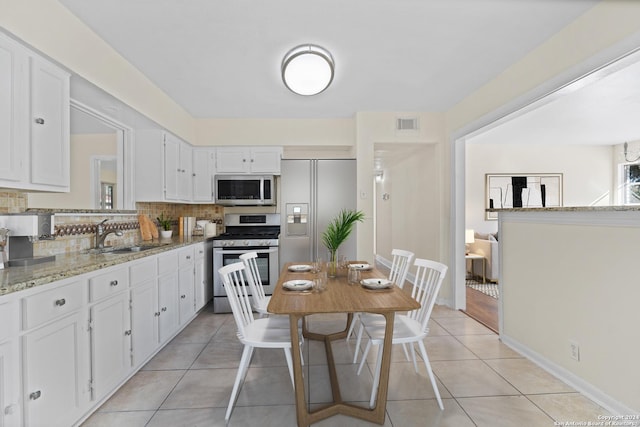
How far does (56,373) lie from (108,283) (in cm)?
55

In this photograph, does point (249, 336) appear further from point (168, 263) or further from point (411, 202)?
point (411, 202)

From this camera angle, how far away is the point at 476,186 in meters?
6.16

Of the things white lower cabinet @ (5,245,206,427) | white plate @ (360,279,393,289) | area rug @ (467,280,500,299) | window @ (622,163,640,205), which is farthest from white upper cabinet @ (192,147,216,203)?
window @ (622,163,640,205)

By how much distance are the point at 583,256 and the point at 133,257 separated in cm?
325

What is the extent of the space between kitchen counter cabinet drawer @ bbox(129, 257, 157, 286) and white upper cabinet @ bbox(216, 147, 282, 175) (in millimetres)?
2006

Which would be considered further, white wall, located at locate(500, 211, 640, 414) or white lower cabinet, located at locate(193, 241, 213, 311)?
white lower cabinet, located at locate(193, 241, 213, 311)

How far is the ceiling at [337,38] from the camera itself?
2027mm

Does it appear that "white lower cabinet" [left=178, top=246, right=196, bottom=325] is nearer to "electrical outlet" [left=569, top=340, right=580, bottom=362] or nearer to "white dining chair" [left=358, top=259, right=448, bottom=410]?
"white dining chair" [left=358, top=259, right=448, bottom=410]

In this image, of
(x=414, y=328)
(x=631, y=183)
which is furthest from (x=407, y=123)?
(x=631, y=183)

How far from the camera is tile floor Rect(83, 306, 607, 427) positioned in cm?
186

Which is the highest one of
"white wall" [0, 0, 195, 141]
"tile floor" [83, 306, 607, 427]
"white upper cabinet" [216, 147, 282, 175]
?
"white wall" [0, 0, 195, 141]

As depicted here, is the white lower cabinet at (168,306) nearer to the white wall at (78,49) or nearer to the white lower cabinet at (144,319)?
the white lower cabinet at (144,319)

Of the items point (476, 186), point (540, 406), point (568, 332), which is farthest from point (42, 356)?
point (476, 186)

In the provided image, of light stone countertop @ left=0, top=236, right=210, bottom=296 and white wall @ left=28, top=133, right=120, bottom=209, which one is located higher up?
white wall @ left=28, top=133, right=120, bottom=209
